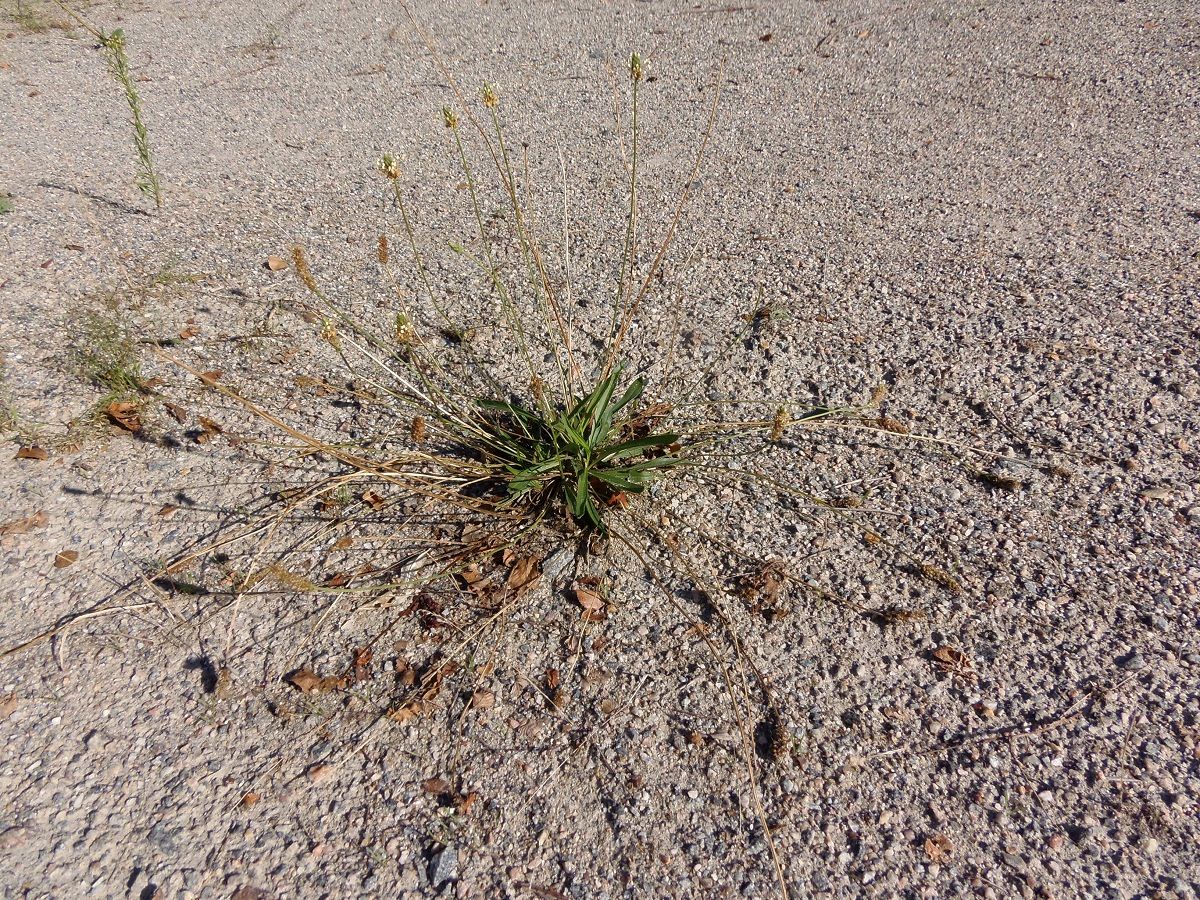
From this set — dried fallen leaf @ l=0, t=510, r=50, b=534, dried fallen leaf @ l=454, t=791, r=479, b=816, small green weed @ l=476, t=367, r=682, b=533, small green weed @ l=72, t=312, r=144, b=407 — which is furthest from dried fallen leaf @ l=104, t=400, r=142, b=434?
dried fallen leaf @ l=454, t=791, r=479, b=816

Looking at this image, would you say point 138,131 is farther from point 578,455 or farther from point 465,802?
point 465,802

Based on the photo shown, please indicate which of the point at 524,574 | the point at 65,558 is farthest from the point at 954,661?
the point at 65,558

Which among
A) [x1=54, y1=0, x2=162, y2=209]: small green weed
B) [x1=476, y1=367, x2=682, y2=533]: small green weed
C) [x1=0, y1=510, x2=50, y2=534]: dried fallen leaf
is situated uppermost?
[x1=54, y1=0, x2=162, y2=209]: small green weed

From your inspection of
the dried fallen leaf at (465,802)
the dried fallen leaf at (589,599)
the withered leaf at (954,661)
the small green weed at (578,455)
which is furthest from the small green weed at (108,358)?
the withered leaf at (954,661)

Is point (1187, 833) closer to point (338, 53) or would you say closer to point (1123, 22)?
point (1123, 22)

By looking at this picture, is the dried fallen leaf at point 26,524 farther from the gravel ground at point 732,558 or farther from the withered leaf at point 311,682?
the withered leaf at point 311,682

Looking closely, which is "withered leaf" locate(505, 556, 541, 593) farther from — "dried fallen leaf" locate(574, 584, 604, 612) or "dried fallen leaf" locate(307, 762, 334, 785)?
"dried fallen leaf" locate(307, 762, 334, 785)
